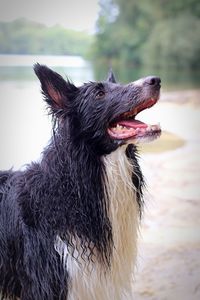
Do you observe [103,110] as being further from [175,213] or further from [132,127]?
[175,213]

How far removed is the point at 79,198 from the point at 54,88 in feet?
0.96

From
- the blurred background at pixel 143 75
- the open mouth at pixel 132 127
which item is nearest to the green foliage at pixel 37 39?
the blurred background at pixel 143 75

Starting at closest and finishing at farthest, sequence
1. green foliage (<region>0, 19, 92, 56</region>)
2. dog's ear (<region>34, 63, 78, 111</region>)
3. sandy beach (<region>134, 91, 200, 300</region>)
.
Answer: dog's ear (<region>34, 63, 78, 111</region>) → green foliage (<region>0, 19, 92, 56</region>) → sandy beach (<region>134, 91, 200, 300</region>)

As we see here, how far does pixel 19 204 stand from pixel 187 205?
0.75 metres

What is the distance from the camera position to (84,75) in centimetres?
164

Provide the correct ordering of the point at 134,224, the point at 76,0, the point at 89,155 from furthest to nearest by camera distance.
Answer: the point at 76,0, the point at 134,224, the point at 89,155

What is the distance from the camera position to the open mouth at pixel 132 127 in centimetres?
121

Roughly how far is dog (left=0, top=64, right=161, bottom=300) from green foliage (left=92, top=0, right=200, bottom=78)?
379 millimetres

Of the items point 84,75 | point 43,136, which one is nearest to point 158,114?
point 84,75

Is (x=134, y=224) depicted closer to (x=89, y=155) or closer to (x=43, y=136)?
(x=89, y=155)

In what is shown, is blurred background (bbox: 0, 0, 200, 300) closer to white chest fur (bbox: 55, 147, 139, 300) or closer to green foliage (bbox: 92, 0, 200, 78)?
green foliage (bbox: 92, 0, 200, 78)

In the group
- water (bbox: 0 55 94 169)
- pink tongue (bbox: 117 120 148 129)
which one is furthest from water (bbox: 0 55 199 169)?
pink tongue (bbox: 117 120 148 129)

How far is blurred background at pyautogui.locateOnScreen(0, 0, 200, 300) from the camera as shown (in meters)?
1.60

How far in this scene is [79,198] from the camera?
1.26 meters
